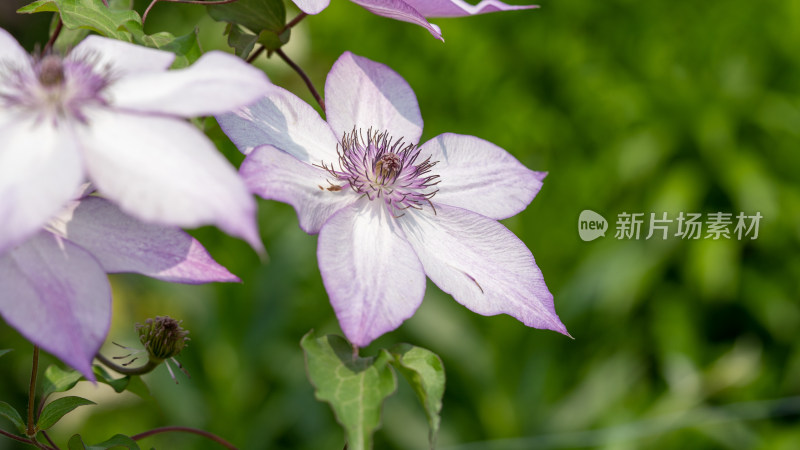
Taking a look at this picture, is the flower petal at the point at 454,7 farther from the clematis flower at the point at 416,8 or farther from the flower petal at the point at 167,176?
the flower petal at the point at 167,176

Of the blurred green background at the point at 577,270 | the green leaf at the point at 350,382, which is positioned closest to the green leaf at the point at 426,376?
the green leaf at the point at 350,382

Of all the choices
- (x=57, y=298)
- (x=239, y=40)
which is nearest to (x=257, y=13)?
(x=239, y=40)

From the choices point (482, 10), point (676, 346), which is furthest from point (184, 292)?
point (482, 10)

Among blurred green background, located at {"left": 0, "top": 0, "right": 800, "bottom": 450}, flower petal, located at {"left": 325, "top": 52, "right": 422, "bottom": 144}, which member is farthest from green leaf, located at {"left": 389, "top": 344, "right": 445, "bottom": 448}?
blurred green background, located at {"left": 0, "top": 0, "right": 800, "bottom": 450}

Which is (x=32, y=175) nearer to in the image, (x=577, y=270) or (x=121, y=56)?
(x=121, y=56)

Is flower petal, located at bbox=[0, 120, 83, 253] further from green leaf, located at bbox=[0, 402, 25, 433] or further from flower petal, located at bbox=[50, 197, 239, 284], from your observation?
green leaf, located at bbox=[0, 402, 25, 433]

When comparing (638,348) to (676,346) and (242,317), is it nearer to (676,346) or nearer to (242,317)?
(676,346)
